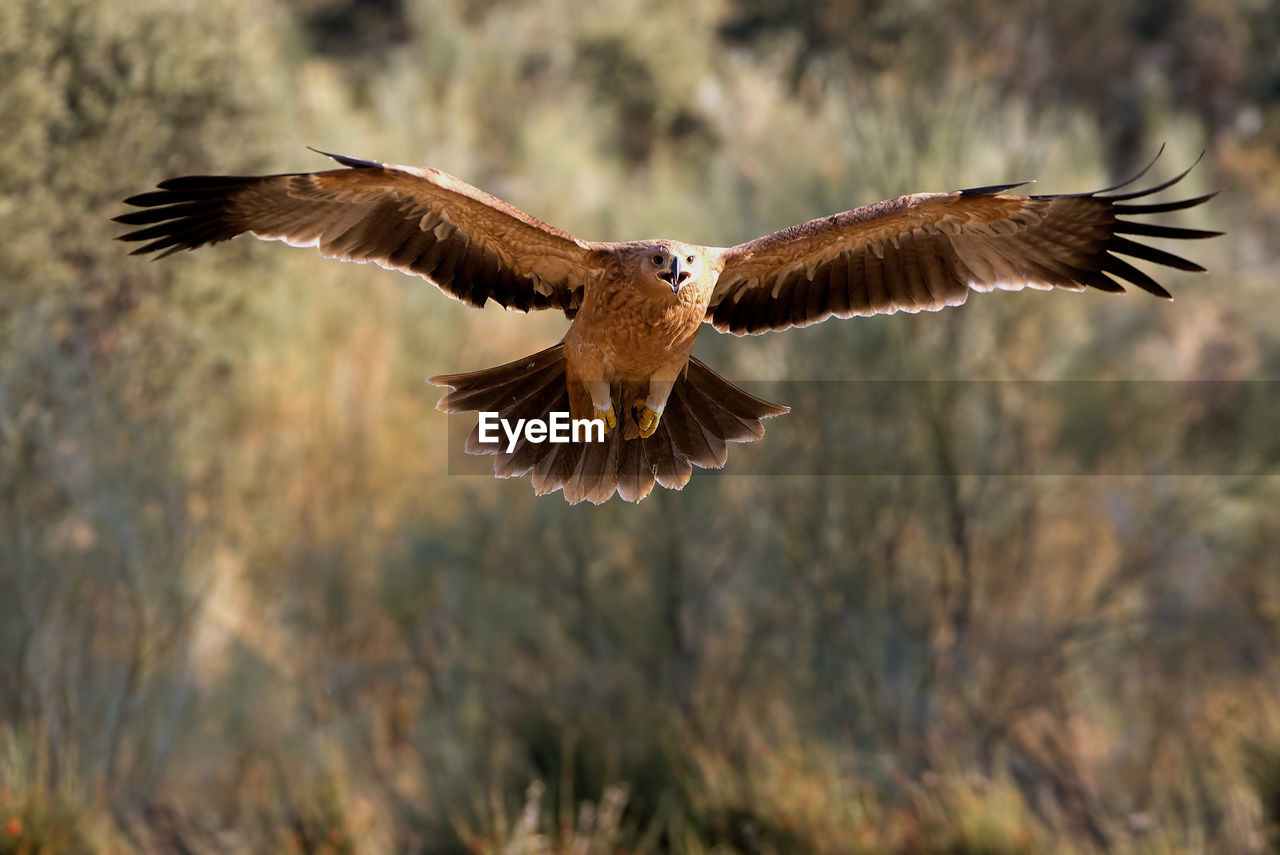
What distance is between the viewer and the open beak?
197 inches

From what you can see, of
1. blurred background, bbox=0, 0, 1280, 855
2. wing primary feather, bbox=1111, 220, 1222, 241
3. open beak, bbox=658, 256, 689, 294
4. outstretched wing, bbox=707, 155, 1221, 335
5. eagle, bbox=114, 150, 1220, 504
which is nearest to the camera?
open beak, bbox=658, 256, 689, 294

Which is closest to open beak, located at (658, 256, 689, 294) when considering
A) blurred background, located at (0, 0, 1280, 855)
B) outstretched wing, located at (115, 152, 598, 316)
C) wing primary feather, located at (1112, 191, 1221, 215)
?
outstretched wing, located at (115, 152, 598, 316)

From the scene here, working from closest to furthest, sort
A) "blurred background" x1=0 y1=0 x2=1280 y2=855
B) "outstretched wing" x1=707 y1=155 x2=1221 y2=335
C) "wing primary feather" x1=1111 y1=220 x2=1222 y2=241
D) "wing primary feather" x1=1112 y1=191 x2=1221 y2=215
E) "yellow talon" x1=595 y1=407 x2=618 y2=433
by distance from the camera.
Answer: "wing primary feather" x1=1112 y1=191 x2=1221 y2=215
"wing primary feather" x1=1111 y1=220 x2=1222 y2=241
"yellow talon" x1=595 y1=407 x2=618 y2=433
"outstretched wing" x1=707 y1=155 x2=1221 y2=335
"blurred background" x1=0 y1=0 x2=1280 y2=855

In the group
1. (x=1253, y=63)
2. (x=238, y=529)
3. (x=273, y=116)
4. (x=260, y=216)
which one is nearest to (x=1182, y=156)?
(x=1253, y=63)

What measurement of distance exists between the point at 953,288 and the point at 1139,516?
7552mm

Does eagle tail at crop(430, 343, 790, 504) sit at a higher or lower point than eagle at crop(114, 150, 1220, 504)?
lower

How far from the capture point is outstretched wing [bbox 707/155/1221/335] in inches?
227

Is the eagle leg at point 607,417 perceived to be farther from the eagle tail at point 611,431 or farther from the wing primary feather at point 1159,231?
the wing primary feather at point 1159,231

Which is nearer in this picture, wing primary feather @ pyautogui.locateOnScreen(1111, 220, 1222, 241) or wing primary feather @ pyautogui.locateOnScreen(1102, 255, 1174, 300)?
wing primary feather @ pyautogui.locateOnScreen(1111, 220, 1222, 241)

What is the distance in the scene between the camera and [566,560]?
11414mm

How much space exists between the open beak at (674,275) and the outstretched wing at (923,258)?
2.17 feet

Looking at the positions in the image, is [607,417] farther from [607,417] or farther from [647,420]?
[647,420]

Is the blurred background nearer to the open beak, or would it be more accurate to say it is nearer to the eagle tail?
the eagle tail

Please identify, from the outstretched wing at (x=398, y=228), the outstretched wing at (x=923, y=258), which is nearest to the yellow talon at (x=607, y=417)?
the outstretched wing at (x=398, y=228)
